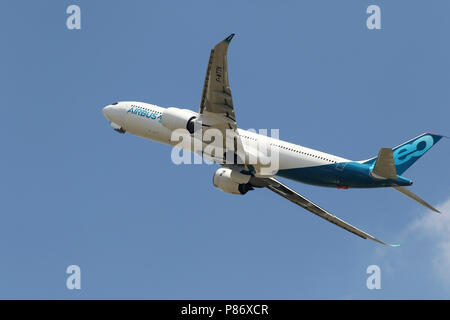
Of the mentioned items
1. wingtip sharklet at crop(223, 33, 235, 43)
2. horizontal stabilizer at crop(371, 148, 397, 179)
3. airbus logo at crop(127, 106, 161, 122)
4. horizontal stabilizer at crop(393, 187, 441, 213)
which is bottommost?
horizontal stabilizer at crop(393, 187, 441, 213)

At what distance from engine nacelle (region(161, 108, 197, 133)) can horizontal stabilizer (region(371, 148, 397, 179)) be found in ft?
36.4

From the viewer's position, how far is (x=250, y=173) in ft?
147

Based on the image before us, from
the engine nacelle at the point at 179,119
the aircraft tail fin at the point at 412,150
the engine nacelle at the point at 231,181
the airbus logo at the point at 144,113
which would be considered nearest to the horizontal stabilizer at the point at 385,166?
the aircraft tail fin at the point at 412,150

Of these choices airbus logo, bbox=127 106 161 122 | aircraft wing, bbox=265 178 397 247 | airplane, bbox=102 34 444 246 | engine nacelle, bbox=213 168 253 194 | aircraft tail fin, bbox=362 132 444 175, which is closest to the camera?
airplane, bbox=102 34 444 246

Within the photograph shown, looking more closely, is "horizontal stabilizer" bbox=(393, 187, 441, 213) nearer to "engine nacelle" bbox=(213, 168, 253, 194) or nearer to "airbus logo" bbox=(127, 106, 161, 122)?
"engine nacelle" bbox=(213, 168, 253, 194)

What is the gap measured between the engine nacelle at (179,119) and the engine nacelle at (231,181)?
193 inches

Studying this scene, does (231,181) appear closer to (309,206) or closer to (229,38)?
(309,206)

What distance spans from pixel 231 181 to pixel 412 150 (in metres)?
11.8

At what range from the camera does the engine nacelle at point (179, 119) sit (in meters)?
42.0

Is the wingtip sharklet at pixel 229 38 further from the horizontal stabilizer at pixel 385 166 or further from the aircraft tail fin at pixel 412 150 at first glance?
the aircraft tail fin at pixel 412 150

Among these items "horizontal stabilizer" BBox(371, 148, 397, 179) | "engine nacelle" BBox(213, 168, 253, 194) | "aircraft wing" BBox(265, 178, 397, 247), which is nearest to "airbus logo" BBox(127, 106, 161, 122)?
"engine nacelle" BBox(213, 168, 253, 194)

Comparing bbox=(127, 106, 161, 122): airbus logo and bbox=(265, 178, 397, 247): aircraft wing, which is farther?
bbox=(265, 178, 397, 247): aircraft wing

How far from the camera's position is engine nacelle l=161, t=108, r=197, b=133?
4203 cm

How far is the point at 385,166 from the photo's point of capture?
39.2m
